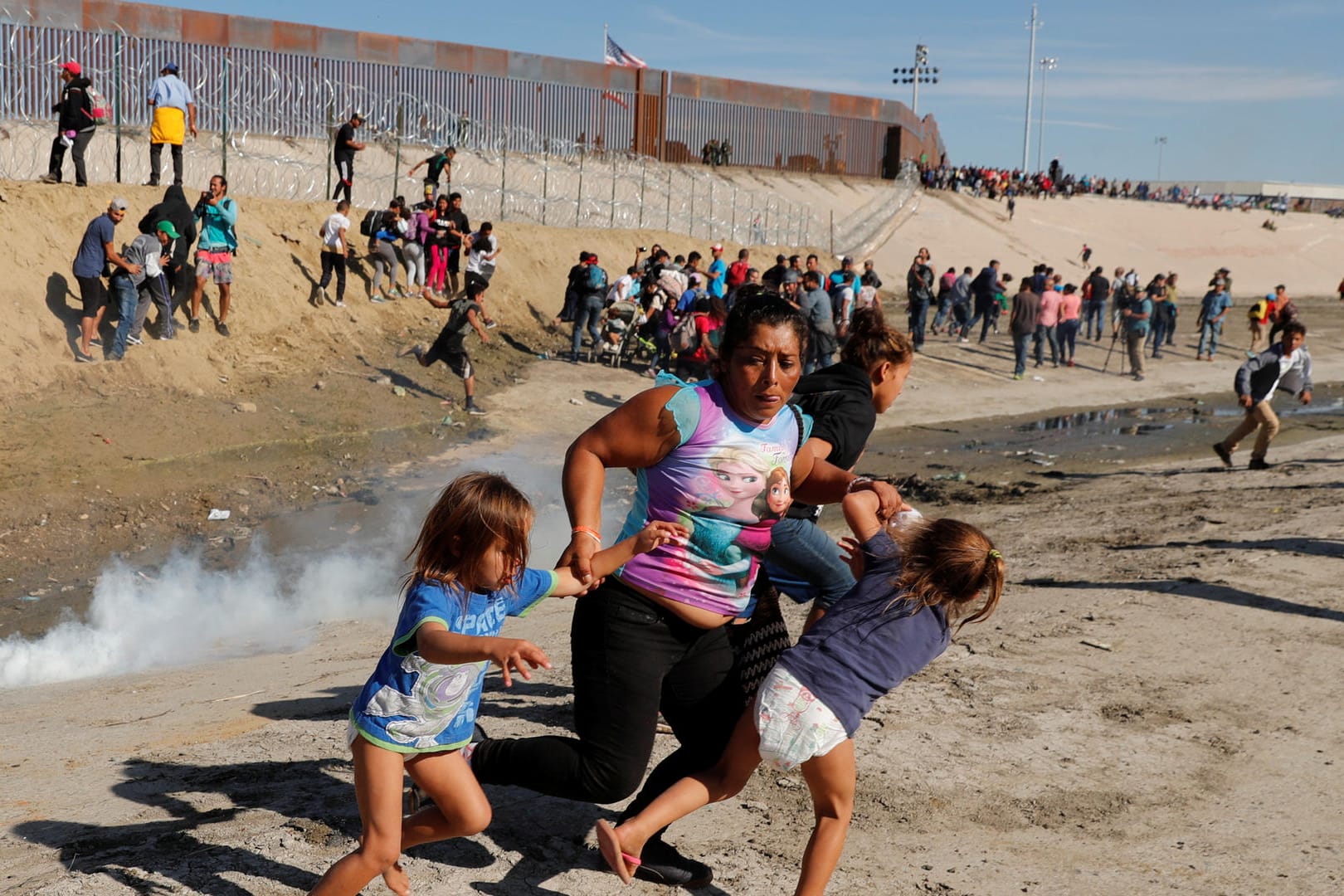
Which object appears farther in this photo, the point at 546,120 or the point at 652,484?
the point at 546,120

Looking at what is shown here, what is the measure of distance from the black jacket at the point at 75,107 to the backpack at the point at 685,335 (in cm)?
823

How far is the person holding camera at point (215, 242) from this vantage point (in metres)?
14.8

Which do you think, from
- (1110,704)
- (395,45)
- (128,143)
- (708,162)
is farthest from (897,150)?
(1110,704)

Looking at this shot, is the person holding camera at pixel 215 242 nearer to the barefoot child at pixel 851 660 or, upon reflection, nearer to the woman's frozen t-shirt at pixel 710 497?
the woman's frozen t-shirt at pixel 710 497

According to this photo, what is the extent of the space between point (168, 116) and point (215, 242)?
2.58 m

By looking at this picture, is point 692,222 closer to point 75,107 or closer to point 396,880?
point 75,107

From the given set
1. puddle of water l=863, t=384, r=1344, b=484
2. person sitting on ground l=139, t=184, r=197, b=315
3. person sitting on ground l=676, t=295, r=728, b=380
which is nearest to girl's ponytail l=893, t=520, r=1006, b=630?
puddle of water l=863, t=384, r=1344, b=484

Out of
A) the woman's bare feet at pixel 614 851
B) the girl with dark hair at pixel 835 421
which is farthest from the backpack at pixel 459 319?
the woman's bare feet at pixel 614 851

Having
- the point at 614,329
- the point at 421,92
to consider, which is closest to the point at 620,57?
the point at 421,92

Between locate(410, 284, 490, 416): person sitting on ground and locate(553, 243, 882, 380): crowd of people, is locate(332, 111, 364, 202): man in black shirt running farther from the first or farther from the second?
locate(410, 284, 490, 416): person sitting on ground

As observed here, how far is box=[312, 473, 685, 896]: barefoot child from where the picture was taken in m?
3.06

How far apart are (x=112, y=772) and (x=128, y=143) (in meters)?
18.4

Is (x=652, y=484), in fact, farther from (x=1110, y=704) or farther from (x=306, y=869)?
(x=1110, y=704)

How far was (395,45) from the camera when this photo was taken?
32531mm
